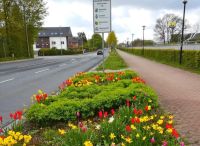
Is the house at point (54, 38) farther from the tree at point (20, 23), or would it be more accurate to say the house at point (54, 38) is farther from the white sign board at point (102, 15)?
the white sign board at point (102, 15)

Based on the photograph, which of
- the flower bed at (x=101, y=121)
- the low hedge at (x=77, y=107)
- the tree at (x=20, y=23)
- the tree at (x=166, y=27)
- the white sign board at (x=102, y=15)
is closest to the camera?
the flower bed at (x=101, y=121)

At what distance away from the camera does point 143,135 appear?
4.32 metres

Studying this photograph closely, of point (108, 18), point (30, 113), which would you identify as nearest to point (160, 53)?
point (108, 18)

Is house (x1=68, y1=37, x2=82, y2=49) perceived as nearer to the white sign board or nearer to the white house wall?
the white house wall

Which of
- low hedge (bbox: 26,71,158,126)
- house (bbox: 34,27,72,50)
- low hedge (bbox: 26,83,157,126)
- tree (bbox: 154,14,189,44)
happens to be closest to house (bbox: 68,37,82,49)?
house (bbox: 34,27,72,50)

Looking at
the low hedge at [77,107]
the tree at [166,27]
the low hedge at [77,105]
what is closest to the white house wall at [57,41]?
the tree at [166,27]

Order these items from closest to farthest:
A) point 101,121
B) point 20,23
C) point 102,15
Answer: point 101,121 < point 102,15 < point 20,23

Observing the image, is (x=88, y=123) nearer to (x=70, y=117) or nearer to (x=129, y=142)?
(x=70, y=117)

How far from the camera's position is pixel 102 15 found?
12.9 m

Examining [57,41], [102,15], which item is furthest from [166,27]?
[102,15]

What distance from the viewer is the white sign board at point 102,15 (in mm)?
12789

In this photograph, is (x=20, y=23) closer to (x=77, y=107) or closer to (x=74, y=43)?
(x=77, y=107)

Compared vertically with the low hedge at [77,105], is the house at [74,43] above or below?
below

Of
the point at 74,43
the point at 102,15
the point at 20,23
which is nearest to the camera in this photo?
the point at 102,15
